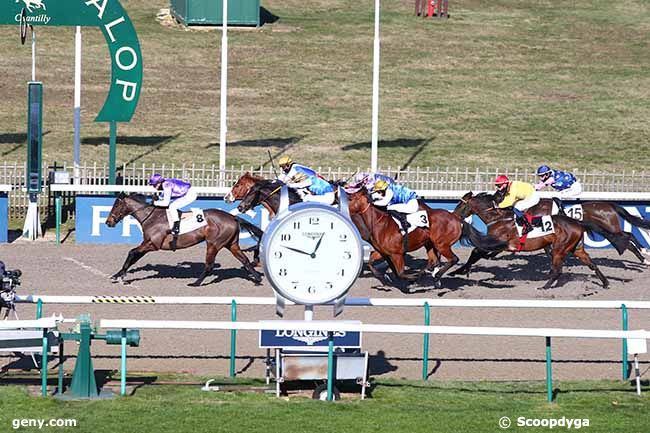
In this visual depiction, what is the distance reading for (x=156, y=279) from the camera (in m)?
20.0

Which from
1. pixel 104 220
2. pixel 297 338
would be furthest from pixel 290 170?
pixel 297 338

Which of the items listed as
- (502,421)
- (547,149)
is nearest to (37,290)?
(502,421)

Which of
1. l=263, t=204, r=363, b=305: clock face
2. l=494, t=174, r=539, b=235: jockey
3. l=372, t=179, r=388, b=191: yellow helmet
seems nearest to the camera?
l=263, t=204, r=363, b=305: clock face

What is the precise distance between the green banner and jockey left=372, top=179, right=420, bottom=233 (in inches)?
241

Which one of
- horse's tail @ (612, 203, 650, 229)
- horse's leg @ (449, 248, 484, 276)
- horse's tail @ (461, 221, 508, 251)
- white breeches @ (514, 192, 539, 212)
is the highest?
white breeches @ (514, 192, 539, 212)

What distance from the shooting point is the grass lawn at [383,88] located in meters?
33.5

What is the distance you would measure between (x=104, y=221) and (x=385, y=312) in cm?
714

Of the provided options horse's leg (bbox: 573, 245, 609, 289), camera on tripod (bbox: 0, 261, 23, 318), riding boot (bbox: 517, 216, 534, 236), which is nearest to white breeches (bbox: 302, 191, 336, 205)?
riding boot (bbox: 517, 216, 534, 236)

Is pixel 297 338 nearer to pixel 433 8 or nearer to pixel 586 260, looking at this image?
pixel 586 260

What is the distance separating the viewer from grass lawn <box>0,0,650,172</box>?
110ft

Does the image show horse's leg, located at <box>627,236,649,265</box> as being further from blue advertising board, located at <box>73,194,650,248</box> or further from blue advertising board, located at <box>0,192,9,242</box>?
blue advertising board, located at <box>0,192,9,242</box>

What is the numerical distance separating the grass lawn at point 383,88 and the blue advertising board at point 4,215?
8.50 meters

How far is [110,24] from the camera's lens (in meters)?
23.8

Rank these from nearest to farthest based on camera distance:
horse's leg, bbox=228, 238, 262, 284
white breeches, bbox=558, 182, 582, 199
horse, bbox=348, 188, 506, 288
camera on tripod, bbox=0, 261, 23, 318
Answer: camera on tripod, bbox=0, 261, 23, 318 → horse, bbox=348, 188, 506, 288 → horse's leg, bbox=228, 238, 262, 284 → white breeches, bbox=558, 182, 582, 199
